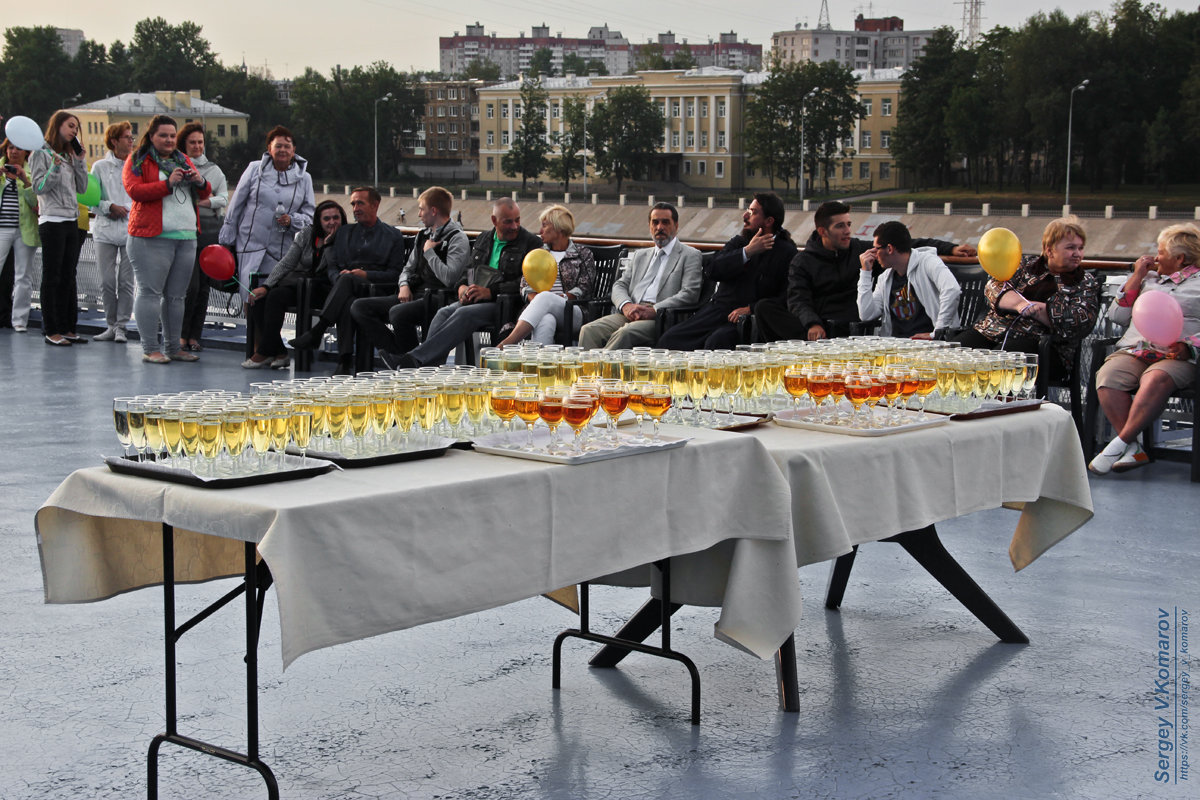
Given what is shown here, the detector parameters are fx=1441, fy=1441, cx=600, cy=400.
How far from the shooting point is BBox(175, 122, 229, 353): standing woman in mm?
9023

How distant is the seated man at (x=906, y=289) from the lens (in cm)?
618

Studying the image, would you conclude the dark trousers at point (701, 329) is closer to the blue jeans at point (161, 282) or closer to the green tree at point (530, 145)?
the blue jeans at point (161, 282)

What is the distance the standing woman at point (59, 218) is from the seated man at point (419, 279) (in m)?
2.63

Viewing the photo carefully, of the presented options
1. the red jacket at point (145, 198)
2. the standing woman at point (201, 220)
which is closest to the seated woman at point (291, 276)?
the standing woman at point (201, 220)

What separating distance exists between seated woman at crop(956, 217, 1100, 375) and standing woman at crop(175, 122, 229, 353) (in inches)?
194

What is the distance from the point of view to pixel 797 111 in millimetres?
82750

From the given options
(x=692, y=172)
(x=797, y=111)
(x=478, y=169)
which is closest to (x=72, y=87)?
(x=478, y=169)

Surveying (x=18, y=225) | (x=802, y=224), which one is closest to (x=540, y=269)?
(x=18, y=225)

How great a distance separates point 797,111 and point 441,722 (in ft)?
270

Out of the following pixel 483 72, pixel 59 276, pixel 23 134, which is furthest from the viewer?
pixel 483 72

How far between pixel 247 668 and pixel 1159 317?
424 centimetres

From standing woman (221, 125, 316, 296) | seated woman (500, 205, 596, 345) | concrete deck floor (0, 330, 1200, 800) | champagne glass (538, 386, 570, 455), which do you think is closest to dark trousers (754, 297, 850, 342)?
seated woman (500, 205, 596, 345)

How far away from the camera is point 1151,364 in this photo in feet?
19.1

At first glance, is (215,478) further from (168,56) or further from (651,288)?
(168,56)
